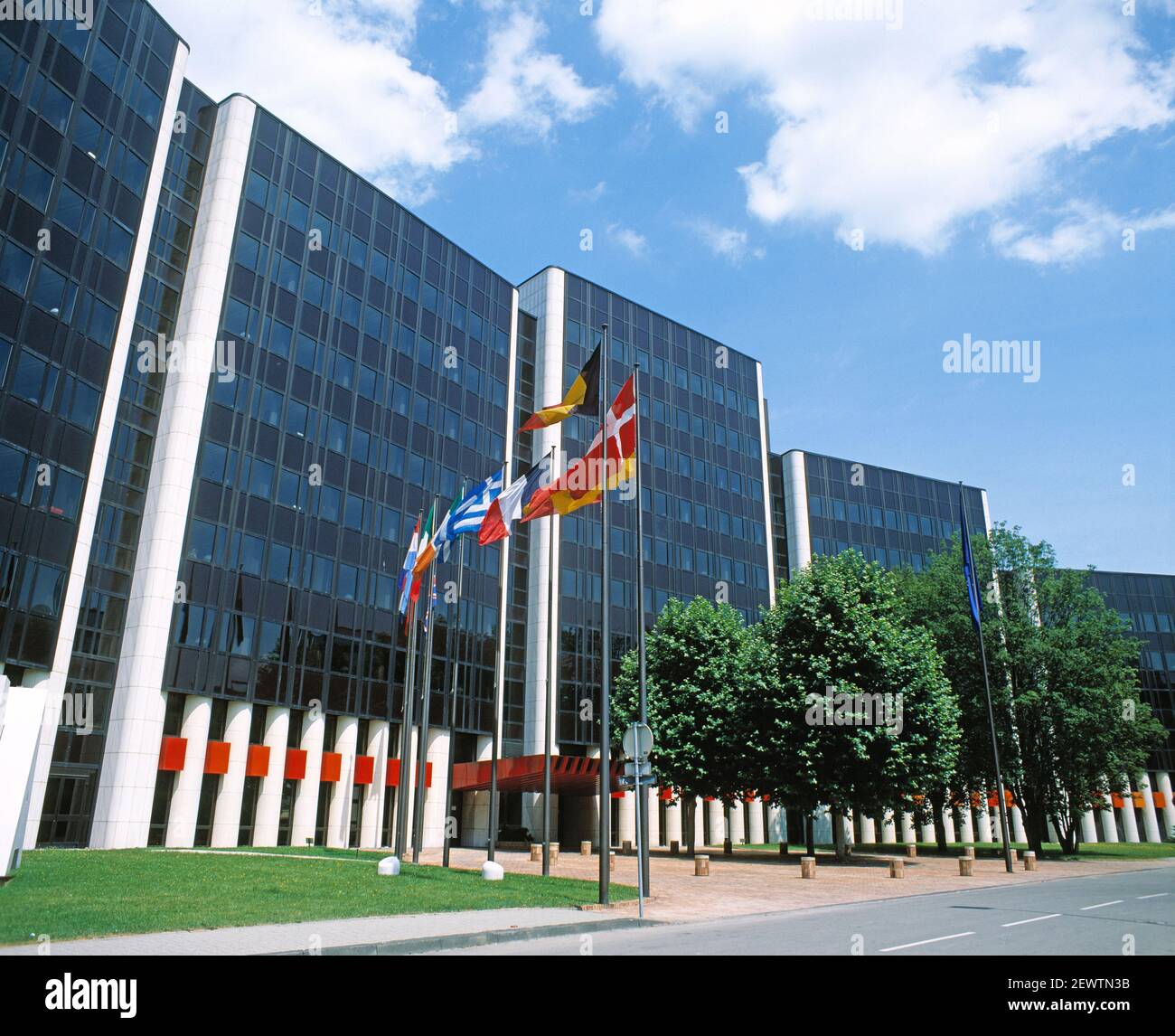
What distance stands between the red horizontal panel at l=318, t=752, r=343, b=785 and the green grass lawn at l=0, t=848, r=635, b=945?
16.4m

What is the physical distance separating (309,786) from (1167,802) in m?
85.1

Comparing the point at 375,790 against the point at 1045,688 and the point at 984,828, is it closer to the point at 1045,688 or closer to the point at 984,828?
the point at 1045,688

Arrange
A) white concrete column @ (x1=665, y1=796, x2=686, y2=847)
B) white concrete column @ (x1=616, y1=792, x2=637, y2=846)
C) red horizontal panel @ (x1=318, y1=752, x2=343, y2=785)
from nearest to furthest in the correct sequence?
red horizontal panel @ (x1=318, y1=752, x2=343, y2=785) < white concrete column @ (x1=616, y1=792, x2=637, y2=846) < white concrete column @ (x1=665, y1=796, x2=686, y2=847)

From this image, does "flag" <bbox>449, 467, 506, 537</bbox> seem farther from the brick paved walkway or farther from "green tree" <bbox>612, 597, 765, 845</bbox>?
"green tree" <bbox>612, 597, 765, 845</bbox>

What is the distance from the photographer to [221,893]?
16.3 metres

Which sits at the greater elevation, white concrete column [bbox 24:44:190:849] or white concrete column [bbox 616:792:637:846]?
white concrete column [bbox 24:44:190:849]

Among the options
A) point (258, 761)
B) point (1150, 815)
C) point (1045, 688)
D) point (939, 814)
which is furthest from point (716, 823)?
point (1150, 815)

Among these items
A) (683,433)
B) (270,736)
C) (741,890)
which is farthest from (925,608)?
(270,736)

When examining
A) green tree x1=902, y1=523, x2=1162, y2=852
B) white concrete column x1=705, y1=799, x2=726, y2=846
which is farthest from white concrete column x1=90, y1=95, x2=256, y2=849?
green tree x1=902, y1=523, x2=1162, y2=852

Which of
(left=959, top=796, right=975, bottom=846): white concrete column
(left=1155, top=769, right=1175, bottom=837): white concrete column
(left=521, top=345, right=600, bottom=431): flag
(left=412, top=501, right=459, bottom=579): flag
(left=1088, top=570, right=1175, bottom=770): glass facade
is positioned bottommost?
(left=959, top=796, right=975, bottom=846): white concrete column

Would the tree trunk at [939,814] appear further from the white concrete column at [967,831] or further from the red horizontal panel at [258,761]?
the red horizontal panel at [258,761]

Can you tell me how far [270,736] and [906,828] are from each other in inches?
2277

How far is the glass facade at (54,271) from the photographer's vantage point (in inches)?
1251

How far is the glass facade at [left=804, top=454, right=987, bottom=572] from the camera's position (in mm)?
79562
